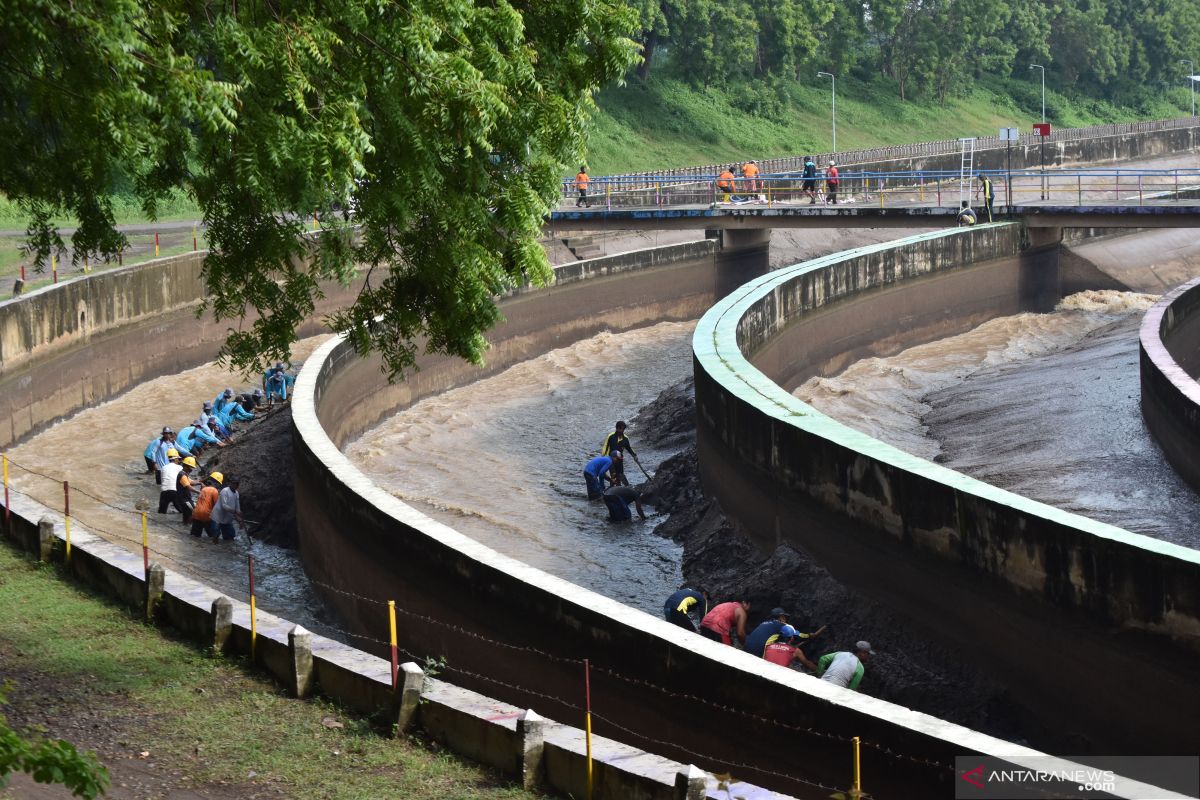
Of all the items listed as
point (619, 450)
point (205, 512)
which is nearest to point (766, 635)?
point (205, 512)

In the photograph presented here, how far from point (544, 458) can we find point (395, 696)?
1613 cm

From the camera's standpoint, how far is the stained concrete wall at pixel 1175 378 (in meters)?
22.1

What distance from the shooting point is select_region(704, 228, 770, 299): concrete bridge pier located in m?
45.9

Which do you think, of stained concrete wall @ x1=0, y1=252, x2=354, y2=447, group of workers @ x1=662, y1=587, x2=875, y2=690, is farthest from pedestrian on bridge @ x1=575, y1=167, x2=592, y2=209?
group of workers @ x1=662, y1=587, x2=875, y2=690

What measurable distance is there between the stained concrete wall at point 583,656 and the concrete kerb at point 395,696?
55.6 inches

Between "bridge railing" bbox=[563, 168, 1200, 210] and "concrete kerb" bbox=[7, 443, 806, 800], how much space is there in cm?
3325

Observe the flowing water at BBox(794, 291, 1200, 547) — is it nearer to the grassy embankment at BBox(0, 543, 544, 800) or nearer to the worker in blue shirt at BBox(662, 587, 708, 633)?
the worker in blue shirt at BBox(662, 587, 708, 633)

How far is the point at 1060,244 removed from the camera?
146 ft

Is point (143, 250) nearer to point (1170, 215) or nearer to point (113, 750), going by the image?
point (1170, 215)

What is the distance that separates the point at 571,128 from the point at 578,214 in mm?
31553

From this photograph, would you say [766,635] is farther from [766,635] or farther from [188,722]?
[188,722]

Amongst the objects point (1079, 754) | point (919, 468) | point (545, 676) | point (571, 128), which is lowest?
point (1079, 754)

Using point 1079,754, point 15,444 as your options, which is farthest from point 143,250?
point 1079,754

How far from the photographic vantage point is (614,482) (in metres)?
24.2
